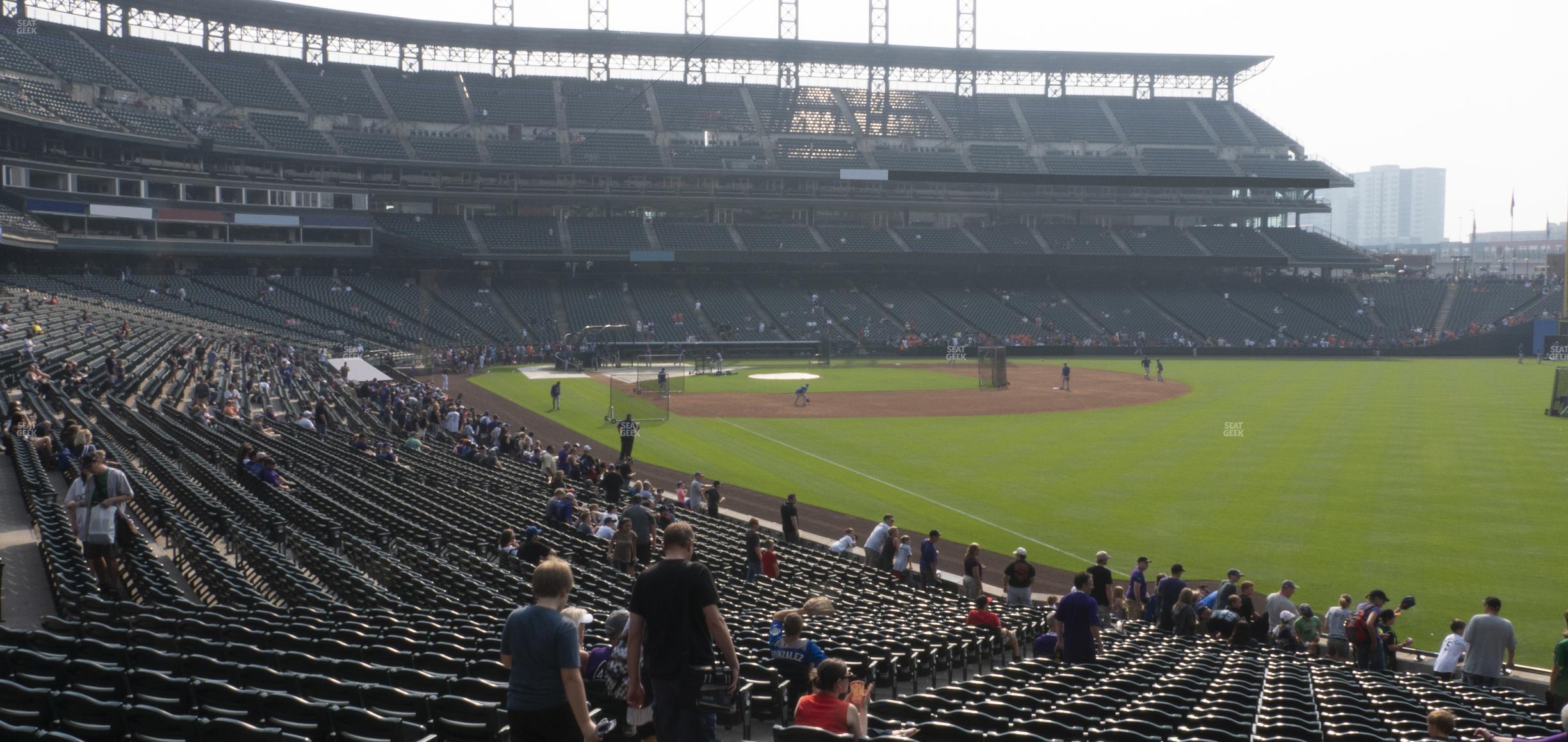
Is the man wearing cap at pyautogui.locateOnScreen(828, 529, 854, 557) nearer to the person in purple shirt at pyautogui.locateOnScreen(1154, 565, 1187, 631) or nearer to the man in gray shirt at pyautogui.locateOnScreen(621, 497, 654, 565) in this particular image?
the man in gray shirt at pyautogui.locateOnScreen(621, 497, 654, 565)

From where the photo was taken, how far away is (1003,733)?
7.03 meters

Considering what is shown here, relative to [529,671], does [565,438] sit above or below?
below

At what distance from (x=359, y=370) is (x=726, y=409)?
48.0ft

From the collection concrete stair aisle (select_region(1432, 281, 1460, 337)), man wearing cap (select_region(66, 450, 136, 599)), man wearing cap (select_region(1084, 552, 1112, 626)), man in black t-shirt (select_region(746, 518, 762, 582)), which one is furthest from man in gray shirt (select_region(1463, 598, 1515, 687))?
concrete stair aisle (select_region(1432, 281, 1460, 337))

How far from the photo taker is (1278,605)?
609 inches

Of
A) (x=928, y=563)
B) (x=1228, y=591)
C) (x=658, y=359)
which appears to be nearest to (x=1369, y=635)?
(x=1228, y=591)

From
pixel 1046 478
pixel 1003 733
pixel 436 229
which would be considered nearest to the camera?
pixel 1003 733

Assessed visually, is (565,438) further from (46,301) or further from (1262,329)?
(1262,329)

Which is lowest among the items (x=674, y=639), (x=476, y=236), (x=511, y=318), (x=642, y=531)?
(x=642, y=531)

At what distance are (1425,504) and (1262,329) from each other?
57.1 meters

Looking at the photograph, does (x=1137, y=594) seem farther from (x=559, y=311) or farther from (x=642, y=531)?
(x=559, y=311)

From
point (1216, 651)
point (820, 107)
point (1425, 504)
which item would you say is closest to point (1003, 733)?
point (1216, 651)

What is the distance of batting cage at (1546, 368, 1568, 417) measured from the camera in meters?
39.8

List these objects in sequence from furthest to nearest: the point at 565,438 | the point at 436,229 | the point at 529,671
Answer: the point at 436,229 → the point at 565,438 → the point at 529,671
